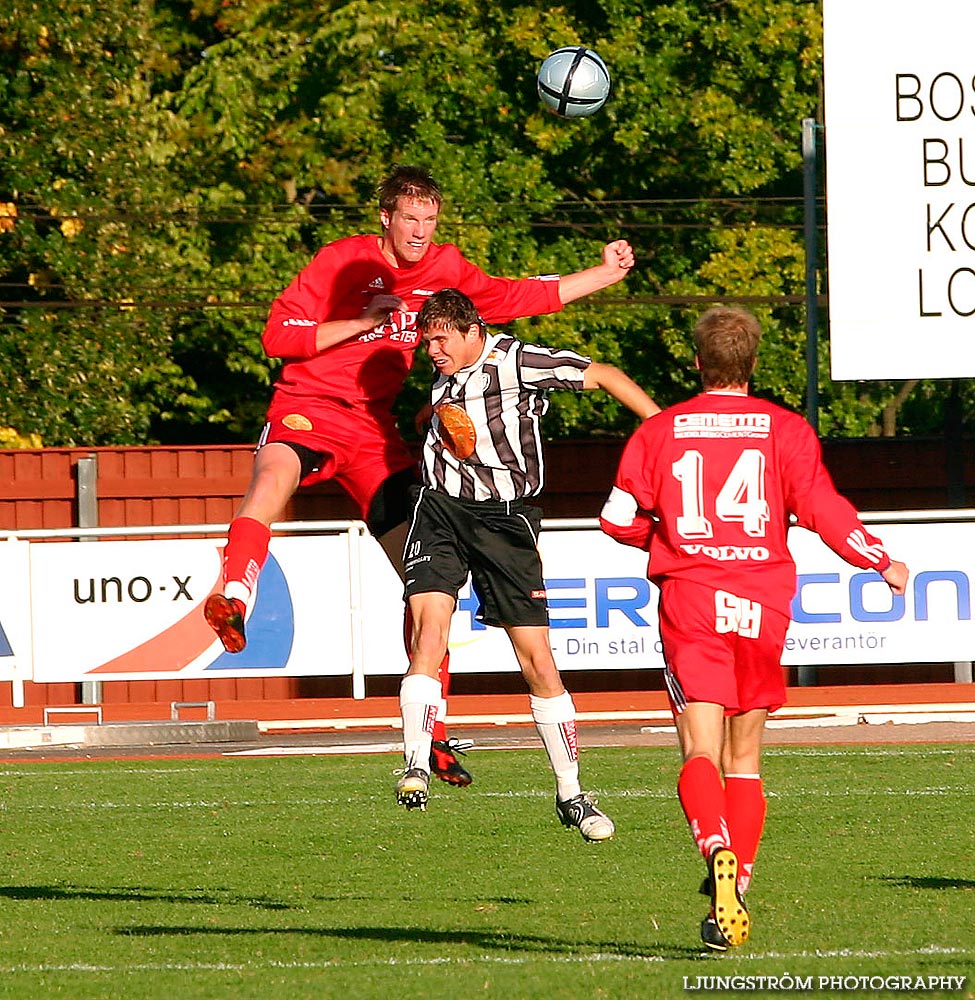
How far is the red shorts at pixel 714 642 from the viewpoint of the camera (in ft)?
20.2

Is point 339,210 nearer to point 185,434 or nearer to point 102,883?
point 185,434

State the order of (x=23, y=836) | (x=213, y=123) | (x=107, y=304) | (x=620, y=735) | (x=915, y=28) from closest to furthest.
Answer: (x=23, y=836)
(x=620, y=735)
(x=915, y=28)
(x=107, y=304)
(x=213, y=123)

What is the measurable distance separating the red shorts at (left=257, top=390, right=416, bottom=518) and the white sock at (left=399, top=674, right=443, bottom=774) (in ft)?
3.07

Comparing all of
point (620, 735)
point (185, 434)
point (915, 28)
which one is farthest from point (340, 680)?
point (185, 434)

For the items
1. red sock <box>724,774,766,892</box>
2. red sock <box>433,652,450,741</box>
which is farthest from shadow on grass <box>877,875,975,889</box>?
red sock <box>433,652,450,741</box>

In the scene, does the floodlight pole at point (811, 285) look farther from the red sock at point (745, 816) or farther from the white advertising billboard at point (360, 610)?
the red sock at point (745, 816)

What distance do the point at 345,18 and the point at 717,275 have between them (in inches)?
289

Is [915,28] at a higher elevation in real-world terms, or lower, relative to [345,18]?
lower

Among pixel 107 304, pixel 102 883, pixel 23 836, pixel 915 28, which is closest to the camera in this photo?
pixel 102 883

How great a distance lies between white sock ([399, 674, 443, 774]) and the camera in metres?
7.40

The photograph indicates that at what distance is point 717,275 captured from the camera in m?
28.0

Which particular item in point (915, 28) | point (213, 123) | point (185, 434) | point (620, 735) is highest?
point (213, 123)

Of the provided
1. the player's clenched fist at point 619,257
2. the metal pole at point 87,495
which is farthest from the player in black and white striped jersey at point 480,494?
the metal pole at point 87,495

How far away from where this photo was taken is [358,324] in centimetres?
769
